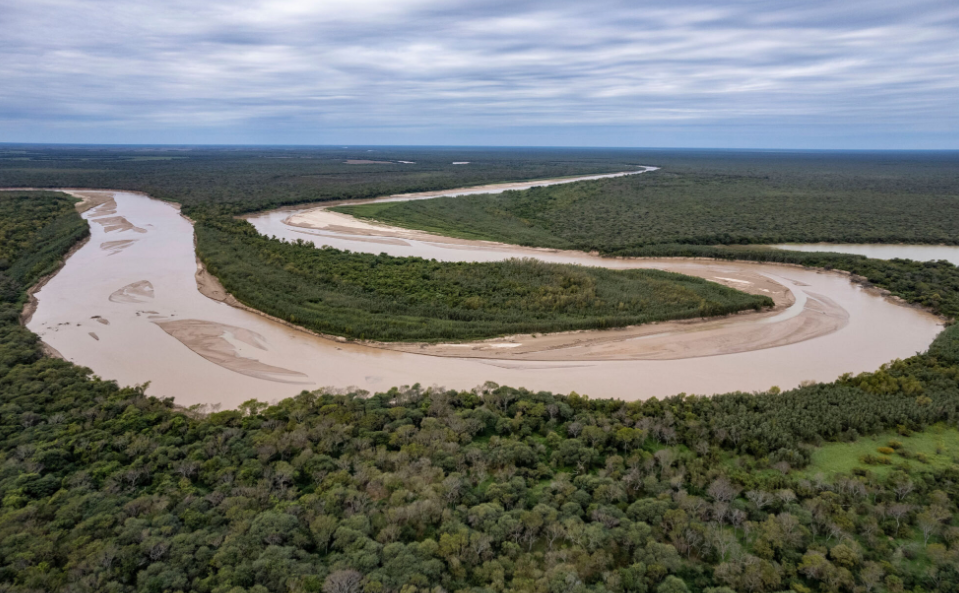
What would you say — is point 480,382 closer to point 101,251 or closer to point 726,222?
point 101,251

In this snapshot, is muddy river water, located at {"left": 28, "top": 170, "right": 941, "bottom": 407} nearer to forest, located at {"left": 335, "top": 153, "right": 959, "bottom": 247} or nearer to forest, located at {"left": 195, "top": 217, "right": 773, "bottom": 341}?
forest, located at {"left": 195, "top": 217, "right": 773, "bottom": 341}

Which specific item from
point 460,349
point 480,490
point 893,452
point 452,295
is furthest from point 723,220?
point 480,490

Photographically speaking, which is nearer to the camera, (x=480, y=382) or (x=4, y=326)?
(x=480, y=382)

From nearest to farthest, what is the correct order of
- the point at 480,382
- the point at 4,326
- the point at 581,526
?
the point at 581,526 → the point at 480,382 → the point at 4,326

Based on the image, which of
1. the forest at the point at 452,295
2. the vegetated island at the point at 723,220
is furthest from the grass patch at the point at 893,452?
the vegetated island at the point at 723,220

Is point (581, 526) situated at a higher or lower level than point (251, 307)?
lower

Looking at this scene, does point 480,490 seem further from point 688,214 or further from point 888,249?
point 688,214

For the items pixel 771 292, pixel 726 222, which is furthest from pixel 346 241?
pixel 726 222
